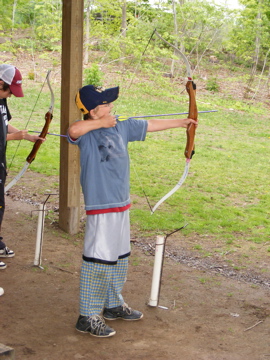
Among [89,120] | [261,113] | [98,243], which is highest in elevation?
[89,120]

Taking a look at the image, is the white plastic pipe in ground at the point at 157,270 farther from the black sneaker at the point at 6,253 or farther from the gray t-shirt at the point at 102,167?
the black sneaker at the point at 6,253

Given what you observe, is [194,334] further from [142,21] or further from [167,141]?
[142,21]

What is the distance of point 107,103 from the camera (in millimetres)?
2814

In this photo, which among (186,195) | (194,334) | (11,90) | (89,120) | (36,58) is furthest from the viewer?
(36,58)

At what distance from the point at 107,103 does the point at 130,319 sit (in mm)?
1345

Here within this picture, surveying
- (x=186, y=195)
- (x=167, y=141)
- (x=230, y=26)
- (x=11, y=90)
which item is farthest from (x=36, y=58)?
(x=11, y=90)

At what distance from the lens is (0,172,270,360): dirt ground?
2828 mm

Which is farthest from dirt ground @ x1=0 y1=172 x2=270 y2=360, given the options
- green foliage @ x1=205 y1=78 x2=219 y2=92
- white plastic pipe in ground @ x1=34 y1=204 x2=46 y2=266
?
green foliage @ x1=205 y1=78 x2=219 y2=92

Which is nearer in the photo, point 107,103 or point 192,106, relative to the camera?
point 107,103

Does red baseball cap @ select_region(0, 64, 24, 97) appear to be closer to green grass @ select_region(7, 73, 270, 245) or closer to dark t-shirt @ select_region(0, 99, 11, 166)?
dark t-shirt @ select_region(0, 99, 11, 166)

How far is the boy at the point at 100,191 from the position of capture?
280 cm

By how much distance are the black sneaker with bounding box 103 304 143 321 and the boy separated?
A: 0.69ft

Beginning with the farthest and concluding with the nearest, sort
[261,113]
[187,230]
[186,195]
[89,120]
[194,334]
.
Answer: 1. [261,113]
2. [186,195]
3. [187,230]
4. [194,334]
5. [89,120]

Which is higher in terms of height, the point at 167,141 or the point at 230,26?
the point at 230,26
